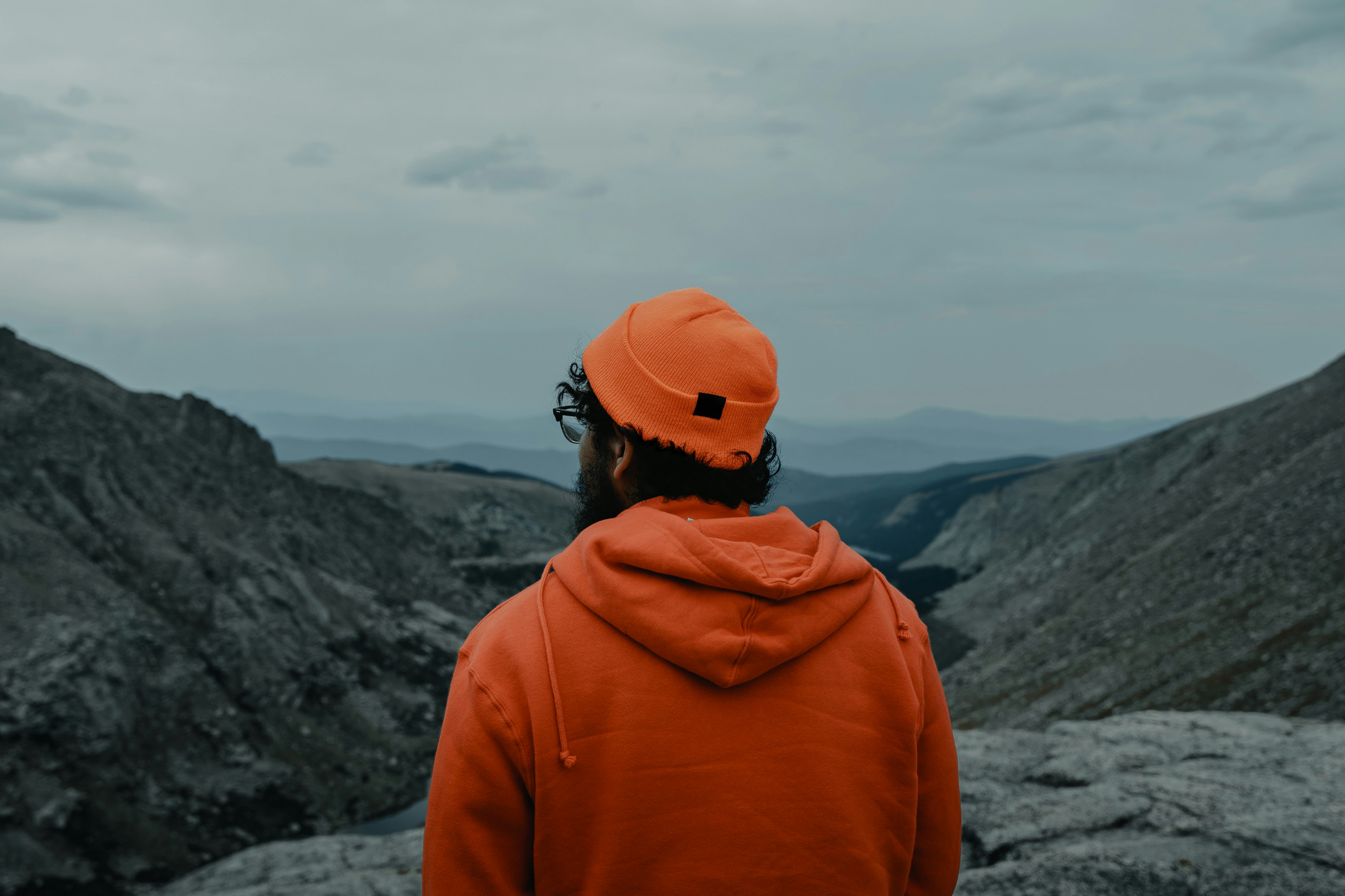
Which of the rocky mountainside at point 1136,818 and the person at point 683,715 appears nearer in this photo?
the person at point 683,715

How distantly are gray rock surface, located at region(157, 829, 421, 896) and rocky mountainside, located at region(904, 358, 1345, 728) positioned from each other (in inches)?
781

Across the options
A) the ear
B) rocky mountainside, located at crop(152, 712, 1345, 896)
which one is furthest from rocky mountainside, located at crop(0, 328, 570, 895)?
the ear

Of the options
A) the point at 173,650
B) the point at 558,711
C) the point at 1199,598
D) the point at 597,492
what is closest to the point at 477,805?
the point at 558,711

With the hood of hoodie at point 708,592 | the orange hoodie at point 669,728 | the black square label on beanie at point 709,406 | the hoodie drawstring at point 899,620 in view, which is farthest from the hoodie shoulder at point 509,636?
the hoodie drawstring at point 899,620

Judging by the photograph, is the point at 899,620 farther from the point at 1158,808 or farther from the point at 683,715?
the point at 1158,808

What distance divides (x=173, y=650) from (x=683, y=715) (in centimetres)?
4308

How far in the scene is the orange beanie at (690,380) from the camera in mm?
2572

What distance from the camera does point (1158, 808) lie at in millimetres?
Result: 8820

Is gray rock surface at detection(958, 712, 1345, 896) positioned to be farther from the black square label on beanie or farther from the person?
the black square label on beanie

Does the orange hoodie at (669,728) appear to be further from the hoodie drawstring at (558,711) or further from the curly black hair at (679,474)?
the curly black hair at (679,474)

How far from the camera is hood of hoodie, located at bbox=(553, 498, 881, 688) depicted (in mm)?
2154

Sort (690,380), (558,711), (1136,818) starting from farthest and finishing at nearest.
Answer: (1136,818) → (690,380) → (558,711)

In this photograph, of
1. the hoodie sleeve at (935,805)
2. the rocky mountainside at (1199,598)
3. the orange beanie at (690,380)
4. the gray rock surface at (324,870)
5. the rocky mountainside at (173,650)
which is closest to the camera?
the orange beanie at (690,380)

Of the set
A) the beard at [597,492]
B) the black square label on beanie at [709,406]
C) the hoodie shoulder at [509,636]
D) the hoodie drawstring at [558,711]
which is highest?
the black square label on beanie at [709,406]
